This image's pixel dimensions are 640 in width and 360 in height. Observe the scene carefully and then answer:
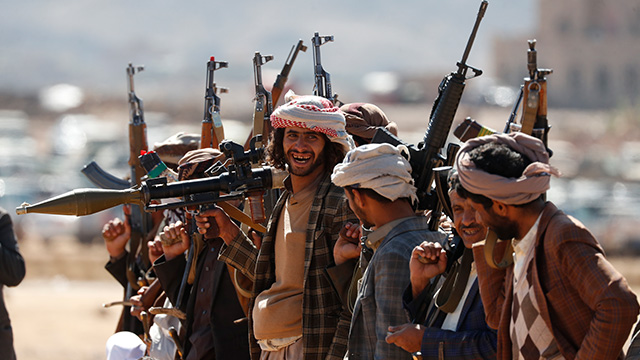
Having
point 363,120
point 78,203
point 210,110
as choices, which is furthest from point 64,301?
point 78,203

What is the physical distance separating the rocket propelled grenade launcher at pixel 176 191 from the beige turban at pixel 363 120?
2.21 feet

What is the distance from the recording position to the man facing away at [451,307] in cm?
356

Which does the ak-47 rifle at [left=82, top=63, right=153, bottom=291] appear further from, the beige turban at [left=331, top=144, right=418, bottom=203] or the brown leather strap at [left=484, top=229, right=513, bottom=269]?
the brown leather strap at [left=484, top=229, right=513, bottom=269]

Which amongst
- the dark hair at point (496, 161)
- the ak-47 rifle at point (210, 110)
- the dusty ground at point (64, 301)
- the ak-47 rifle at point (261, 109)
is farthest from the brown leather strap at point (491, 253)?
the dusty ground at point (64, 301)

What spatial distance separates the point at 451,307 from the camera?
3688 millimetres

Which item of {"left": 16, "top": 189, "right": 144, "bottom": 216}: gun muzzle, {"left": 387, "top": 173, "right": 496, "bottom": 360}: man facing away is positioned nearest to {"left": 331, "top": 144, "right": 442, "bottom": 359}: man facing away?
{"left": 387, "top": 173, "right": 496, "bottom": 360}: man facing away

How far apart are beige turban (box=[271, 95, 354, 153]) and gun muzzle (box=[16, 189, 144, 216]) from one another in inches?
33.3

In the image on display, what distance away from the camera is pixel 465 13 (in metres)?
122

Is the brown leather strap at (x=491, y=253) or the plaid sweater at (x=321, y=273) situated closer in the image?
the brown leather strap at (x=491, y=253)

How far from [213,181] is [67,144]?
5652 centimetres

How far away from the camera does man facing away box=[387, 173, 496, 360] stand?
3559 mm

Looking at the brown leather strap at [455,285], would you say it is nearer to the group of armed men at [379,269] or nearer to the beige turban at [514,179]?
the group of armed men at [379,269]

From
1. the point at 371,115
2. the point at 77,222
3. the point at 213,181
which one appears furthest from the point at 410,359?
the point at 77,222

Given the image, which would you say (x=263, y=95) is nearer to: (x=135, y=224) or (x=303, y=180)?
(x=303, y=180)
